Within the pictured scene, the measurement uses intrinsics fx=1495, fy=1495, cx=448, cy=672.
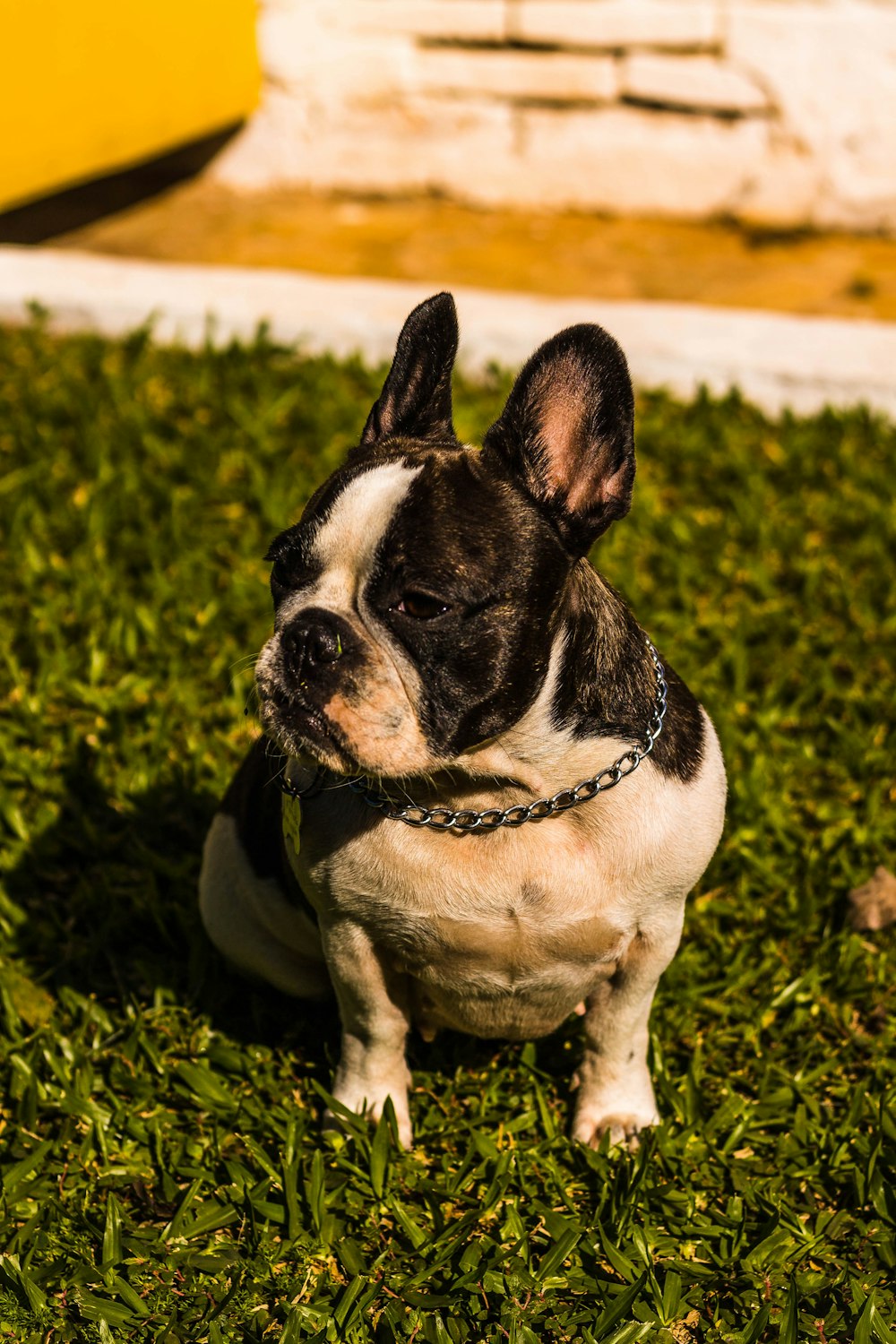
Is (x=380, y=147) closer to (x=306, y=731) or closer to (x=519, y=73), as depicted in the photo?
(x=519, y=73)

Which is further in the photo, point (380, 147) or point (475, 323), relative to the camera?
point (380, 147)

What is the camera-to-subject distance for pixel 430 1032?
317cm

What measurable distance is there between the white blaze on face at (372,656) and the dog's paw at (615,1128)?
109 centimetres

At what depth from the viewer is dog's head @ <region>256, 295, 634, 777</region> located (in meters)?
2.42

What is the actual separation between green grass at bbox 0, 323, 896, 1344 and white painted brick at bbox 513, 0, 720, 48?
2.79 meters

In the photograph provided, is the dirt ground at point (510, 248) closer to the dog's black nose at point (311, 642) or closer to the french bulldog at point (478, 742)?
the french bulldog at point (478, 742)

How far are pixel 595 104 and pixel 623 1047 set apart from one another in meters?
5.48

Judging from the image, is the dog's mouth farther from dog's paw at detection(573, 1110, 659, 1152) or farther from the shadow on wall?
the shadow on wall

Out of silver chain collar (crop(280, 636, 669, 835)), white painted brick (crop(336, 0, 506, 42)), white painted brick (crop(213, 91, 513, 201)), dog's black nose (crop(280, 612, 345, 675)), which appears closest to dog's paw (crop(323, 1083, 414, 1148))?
silver chain collar (crop(280, 636, 669, 835))

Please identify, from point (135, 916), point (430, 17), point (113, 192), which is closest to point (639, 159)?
point (430, 17)

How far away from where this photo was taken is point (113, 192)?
25.6 feet

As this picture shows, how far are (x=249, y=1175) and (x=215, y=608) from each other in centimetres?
207

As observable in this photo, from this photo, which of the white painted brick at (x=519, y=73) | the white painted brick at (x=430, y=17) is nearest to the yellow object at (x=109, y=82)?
the white painted brick at (x=430, y=17)

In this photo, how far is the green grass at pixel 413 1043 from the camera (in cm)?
280
